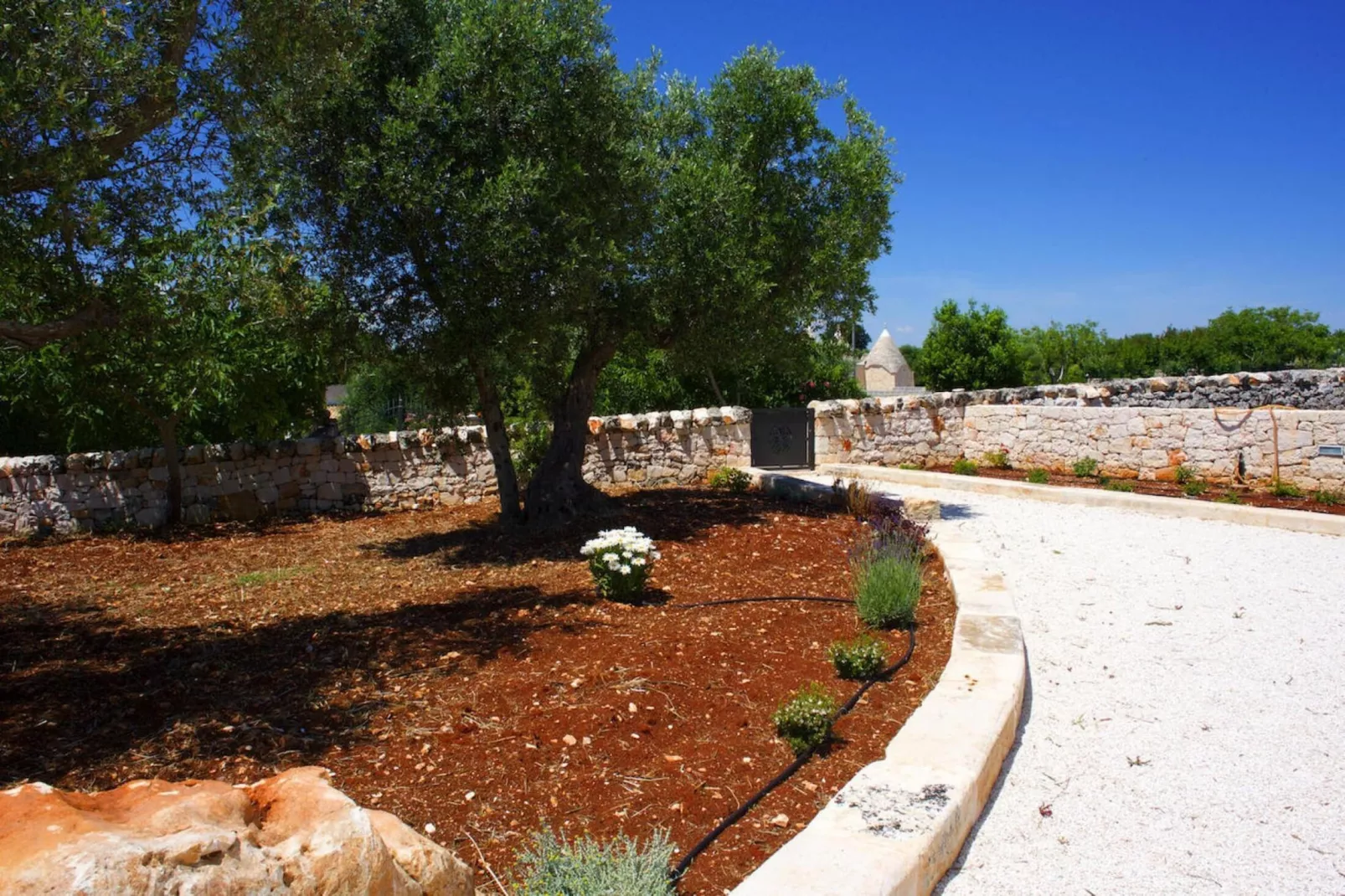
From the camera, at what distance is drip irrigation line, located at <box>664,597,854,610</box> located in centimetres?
625

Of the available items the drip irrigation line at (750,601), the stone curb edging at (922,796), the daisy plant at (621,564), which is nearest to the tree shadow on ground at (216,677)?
the daisy plant at (621,564)

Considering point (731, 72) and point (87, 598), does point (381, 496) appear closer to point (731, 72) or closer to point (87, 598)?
point (87, 598)

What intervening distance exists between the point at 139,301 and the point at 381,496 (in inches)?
277

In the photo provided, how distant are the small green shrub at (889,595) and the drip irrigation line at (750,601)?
1.33 ft

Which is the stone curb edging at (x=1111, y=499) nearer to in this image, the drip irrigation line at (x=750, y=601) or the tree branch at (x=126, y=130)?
the drip irrigation line at (x=750, y=601)

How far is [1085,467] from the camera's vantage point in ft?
44.8

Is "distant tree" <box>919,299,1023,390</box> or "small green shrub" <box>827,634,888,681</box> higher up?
"distant tree" <box>919,299,1023,390</box>

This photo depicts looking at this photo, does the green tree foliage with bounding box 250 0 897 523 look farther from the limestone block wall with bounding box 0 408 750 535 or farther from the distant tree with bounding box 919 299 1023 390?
the distant tree with bounding box 919 299 1023 390

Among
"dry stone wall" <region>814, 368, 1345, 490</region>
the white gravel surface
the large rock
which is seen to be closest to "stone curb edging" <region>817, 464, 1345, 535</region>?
"dry stone wall" <region>814, 368, 1345, 490</region>

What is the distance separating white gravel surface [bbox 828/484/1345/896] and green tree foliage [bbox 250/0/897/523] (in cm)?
424

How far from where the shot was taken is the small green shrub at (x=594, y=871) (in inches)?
106

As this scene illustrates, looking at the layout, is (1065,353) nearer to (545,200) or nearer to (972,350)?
(972,350)

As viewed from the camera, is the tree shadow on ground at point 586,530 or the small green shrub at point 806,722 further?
the tree shadow on ground at point 586,530

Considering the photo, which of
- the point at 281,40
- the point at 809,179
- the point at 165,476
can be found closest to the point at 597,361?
the point at 809,179
